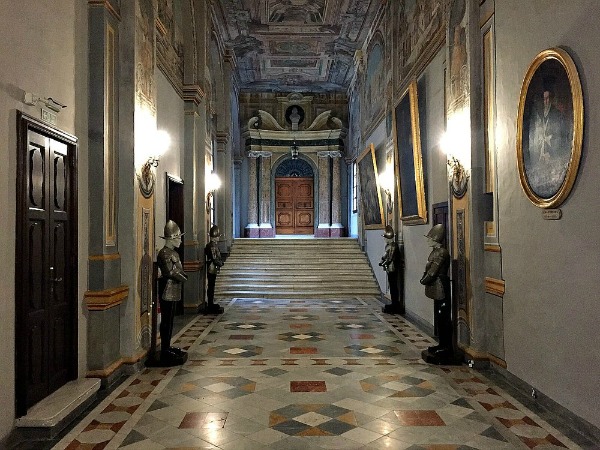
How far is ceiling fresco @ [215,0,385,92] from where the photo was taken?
37.9 feet

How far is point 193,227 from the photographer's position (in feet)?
31.4

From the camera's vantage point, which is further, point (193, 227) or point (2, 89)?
point (193, 227)

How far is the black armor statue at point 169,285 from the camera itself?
5789mm

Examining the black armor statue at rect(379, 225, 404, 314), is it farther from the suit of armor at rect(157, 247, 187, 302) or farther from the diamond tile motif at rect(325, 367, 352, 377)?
the suit of armor at rect(157, 247, 187, 302)

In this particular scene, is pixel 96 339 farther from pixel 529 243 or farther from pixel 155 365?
pixel 529 243

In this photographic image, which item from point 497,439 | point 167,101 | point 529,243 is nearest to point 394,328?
point 529,243

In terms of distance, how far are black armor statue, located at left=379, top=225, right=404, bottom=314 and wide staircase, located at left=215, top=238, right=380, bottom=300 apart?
8.22 feet

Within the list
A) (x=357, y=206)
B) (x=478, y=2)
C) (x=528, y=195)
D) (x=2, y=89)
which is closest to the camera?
(x=2, y=89)

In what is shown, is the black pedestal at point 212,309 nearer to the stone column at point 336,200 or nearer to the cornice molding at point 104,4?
the cornice molding at point 104,4

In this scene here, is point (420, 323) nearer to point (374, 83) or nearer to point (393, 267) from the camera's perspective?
point (393, 267)

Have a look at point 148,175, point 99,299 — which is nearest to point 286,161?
point 148,175

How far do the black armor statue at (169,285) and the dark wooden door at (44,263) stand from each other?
121 centimetres

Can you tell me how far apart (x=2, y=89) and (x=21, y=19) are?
67 centimetres

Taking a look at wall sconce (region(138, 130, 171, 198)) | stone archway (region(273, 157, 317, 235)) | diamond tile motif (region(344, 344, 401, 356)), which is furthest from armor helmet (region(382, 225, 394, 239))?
stone archway (region(273, 157, 317, 235))
